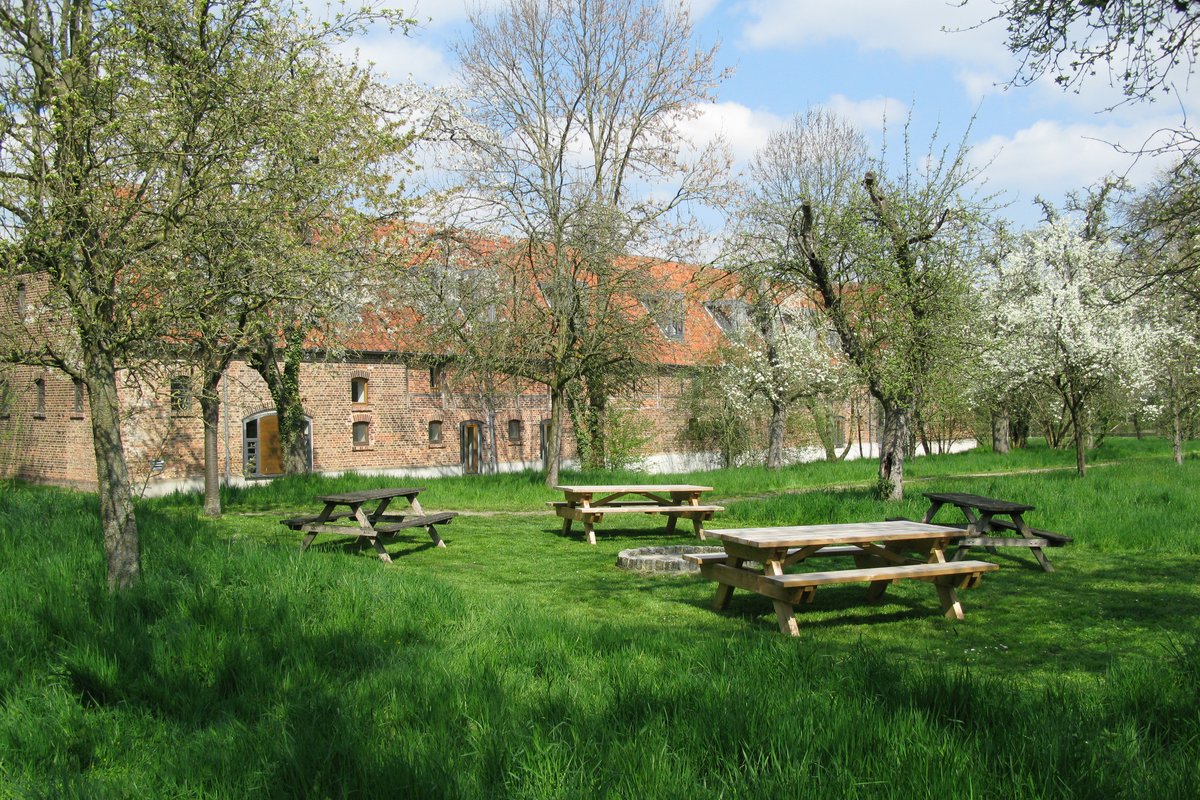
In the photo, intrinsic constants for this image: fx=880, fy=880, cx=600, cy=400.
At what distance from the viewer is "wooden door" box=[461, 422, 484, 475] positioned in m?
30.3

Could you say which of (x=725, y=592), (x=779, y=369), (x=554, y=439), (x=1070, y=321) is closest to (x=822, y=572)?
(x=725, y=592)

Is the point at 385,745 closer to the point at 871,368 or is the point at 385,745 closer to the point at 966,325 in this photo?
the point at 871,368

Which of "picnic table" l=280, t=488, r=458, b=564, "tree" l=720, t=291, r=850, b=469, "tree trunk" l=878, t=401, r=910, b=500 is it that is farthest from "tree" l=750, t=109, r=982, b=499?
"tree" l=720, t=291, r=850, b=469

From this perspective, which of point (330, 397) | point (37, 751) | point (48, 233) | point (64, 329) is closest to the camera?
point (37, 751)

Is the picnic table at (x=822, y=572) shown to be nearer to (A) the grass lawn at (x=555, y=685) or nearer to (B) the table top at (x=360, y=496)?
(A) the grass lawn at (x=555, y=685)

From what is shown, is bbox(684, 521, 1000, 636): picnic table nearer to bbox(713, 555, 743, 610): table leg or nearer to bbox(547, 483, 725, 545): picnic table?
bbox(713, 555, 743, 610): table leg

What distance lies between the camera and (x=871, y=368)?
13602 mm

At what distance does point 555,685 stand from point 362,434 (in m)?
24.1

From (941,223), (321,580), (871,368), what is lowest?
(321,580)

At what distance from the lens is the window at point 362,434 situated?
90.1 feet

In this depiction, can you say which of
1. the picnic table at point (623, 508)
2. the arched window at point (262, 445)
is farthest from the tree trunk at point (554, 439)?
the arched window at point (262, 445)

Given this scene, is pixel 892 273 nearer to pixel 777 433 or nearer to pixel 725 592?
pixel 725 592

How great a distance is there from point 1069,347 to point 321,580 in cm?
2091

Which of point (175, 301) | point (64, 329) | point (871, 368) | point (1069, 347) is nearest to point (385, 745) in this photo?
point (175, 301)
